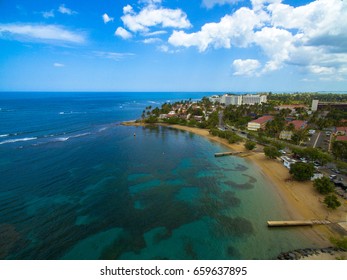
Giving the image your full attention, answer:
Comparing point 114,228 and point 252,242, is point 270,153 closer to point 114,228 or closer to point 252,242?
point 252,242

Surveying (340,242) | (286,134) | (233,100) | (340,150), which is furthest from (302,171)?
(233,100)

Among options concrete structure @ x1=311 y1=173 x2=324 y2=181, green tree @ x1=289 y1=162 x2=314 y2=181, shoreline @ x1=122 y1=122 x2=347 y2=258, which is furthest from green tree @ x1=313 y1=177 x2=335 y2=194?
concrete structure @ x1=311 y1=173 x2=324 y2=181

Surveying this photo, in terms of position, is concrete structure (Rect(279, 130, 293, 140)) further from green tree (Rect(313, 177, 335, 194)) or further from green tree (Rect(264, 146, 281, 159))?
green tree (Rect(313, 177, 335, 194))

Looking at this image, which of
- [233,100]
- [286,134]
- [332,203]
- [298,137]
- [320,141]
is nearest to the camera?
[332,203]

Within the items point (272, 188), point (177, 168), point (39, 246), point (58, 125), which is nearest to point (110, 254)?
point (39, 246)

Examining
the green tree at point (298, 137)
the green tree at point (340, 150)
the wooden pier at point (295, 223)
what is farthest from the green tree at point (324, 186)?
the green tree at point (298, 137)

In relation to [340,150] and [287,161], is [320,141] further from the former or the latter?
[287,161]

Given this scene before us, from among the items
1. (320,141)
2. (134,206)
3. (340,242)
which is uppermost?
(320,141)

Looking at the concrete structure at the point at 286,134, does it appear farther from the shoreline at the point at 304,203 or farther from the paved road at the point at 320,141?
the shoreline at the point at 304,203
